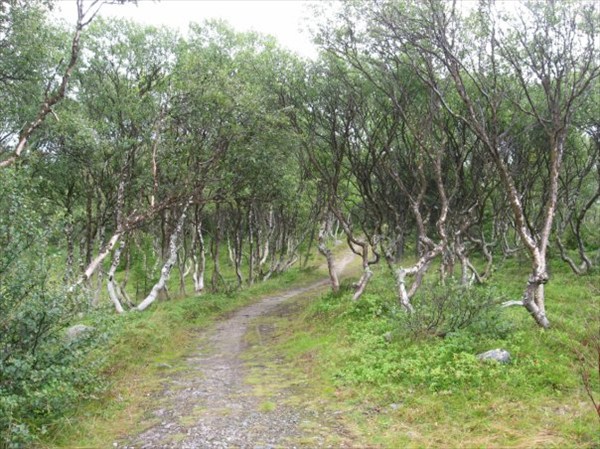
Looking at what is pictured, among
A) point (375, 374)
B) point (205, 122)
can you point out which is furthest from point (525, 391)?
point (205, 122)

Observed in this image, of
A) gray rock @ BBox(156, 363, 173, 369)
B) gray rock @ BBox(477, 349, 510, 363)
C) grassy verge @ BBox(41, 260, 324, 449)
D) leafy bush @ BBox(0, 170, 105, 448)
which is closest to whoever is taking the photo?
leafy bush @ BBox(0, 170, 105, 448)

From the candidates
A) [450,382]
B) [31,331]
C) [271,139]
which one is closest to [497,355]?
[450,382]

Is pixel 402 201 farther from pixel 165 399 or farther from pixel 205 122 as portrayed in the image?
pixel 165 399

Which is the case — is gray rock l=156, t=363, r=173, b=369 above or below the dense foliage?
below

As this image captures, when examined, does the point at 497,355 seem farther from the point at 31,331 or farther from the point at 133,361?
the point at 133,361

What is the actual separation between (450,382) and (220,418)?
15.5ft

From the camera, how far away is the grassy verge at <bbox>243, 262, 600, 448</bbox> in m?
8.13

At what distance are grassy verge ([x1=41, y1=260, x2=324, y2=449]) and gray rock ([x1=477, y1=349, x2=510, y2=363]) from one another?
7.43 meters

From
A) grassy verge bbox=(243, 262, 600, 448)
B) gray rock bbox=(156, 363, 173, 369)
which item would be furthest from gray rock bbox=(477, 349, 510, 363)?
gray rock bbox=(156, 363, 173, 369)

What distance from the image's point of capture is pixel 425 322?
12.6m

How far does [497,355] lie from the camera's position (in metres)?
10.5

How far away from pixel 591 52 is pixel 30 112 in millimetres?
18444

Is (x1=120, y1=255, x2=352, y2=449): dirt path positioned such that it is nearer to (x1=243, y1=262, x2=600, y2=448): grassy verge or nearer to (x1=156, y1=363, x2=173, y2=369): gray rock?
(x1=156, y1=363, x2=173, y2=369): gray rock

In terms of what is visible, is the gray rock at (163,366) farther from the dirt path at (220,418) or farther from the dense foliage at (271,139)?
the dense foliage at (271,139)
